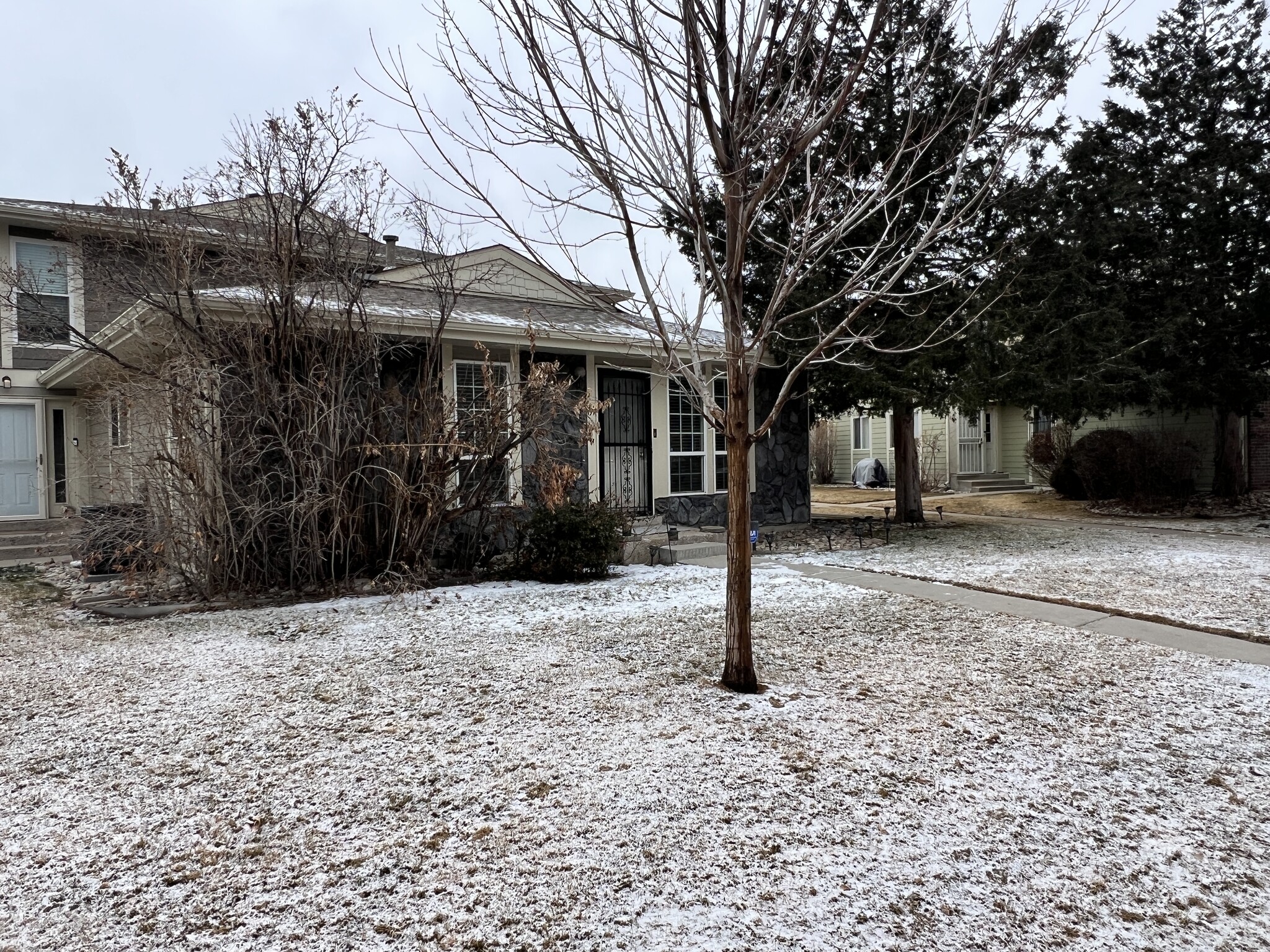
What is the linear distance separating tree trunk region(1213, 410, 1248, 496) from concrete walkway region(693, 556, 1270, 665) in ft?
36.7

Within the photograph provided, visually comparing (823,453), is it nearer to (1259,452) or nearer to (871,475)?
(871,475)

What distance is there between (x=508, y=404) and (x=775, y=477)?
5.48 metres

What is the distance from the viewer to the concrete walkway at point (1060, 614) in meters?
4.79

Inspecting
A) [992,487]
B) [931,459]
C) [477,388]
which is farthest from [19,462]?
[992,487]

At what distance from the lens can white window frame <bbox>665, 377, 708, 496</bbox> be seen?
1055cm

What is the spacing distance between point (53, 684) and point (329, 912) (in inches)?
131

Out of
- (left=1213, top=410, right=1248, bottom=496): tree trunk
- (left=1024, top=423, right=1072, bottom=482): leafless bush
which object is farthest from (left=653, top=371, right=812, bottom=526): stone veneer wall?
(left=1213, top=410, right=1248, bottom=496): tree trunk

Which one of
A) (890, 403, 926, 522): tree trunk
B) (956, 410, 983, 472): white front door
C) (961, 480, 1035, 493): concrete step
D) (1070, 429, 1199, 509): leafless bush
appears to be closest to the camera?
Result: (890, 403, 926, 522): tree trunk

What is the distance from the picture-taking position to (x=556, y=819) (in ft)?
8.77

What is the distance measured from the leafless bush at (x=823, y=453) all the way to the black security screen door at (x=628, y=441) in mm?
14085

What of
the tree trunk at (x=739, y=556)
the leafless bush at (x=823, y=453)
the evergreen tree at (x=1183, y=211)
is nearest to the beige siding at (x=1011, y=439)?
the leafless bush at (x=823, y=453)

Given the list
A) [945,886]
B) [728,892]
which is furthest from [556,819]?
[945,886]

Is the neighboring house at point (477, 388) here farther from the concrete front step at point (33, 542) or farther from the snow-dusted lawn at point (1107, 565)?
the snow-dusted lawn at point (1107, 565)

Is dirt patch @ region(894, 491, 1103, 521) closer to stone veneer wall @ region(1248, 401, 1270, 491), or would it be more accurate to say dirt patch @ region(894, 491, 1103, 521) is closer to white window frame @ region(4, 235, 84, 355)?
stone veneer wall @ region(1248, 401, 1270, 491)
